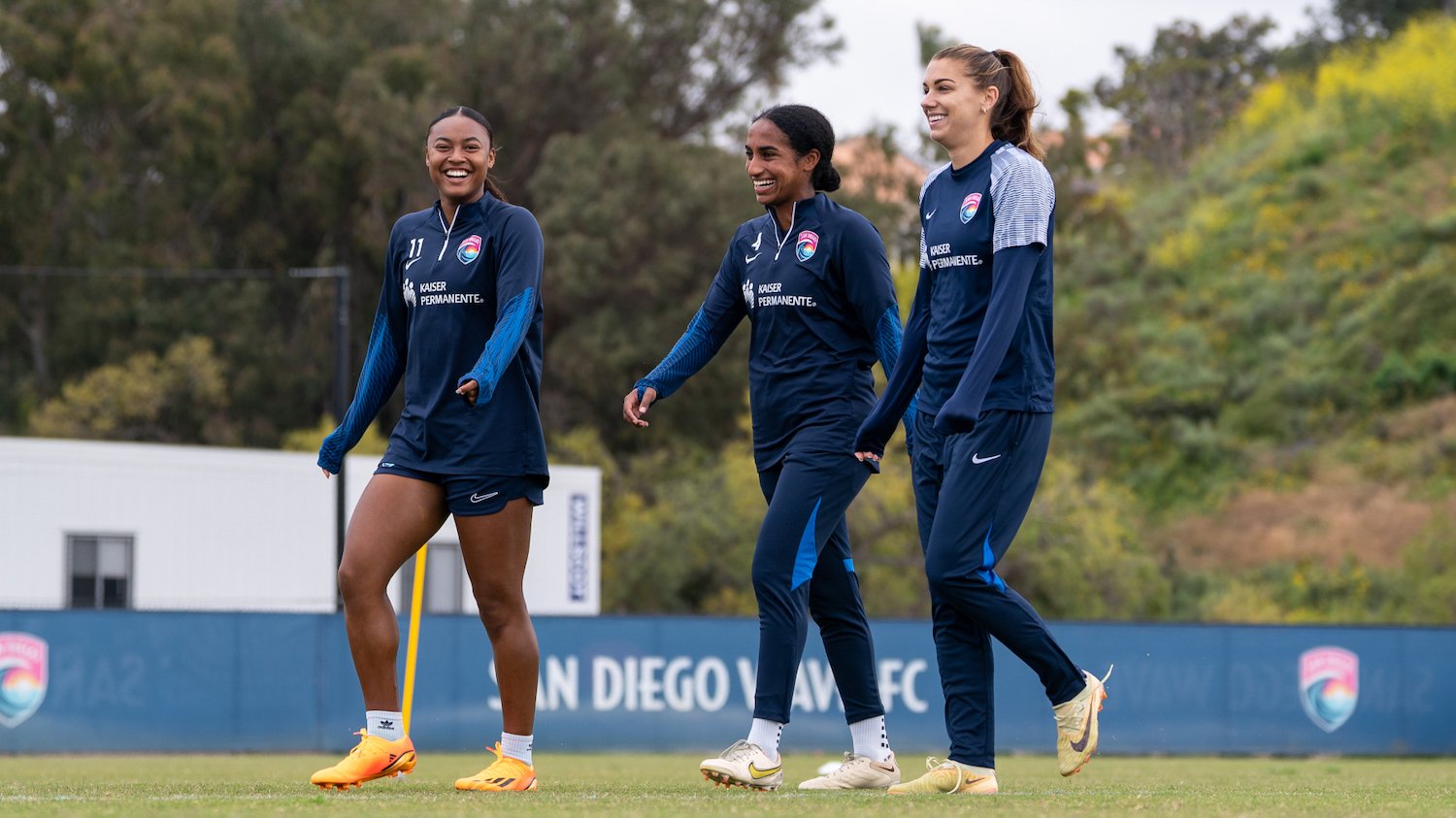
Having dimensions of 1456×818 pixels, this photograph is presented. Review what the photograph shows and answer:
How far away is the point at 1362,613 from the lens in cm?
3534

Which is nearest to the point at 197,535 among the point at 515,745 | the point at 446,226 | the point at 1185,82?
the point at 446,226

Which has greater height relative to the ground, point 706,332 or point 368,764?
point 706,332

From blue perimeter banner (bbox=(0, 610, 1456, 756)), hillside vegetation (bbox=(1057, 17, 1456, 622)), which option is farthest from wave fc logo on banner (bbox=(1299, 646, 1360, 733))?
hillside vegetation (bbox=(1057, 17, 1456, 622))

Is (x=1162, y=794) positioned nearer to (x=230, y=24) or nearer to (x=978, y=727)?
(x=978, y=727)

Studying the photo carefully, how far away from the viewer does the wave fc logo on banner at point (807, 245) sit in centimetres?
671

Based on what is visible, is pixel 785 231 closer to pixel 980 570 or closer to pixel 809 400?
pixel 809 400

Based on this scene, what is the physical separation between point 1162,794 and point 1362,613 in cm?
3093

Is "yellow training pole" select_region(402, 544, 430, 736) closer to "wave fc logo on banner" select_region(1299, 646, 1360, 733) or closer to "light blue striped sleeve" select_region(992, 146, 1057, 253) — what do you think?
"light blue striped sleeve" select_region(992, 146, 1057, 253)

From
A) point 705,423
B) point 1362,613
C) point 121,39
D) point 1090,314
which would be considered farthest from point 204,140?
point 1362,613

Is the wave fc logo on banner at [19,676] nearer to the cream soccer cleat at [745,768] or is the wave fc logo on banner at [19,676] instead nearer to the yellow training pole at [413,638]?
the yellow training pole at [413,638]

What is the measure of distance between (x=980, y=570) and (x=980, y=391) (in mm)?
564

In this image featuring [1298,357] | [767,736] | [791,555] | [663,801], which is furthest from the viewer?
[1298,357]

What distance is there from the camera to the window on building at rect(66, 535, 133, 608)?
2402 cm

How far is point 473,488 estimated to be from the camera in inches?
251
